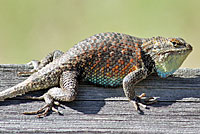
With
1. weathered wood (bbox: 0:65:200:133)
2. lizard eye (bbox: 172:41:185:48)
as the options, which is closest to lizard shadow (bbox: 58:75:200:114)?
weathered wood (bbox: 0:65:200:133)

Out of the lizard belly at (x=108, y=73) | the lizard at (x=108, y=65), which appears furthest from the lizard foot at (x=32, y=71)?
the lizard belly at (x=108, y=73)

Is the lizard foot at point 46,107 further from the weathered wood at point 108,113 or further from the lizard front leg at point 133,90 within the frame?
the lizard front leg at point 133,90

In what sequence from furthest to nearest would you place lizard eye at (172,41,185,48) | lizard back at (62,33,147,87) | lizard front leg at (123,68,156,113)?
lizard eye at (172,41,185,48), lizard back at (62,33,147,87), lizard front leg at (123,68,156,113)

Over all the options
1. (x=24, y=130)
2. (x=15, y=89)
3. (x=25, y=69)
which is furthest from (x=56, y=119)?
(x=25, y=69)

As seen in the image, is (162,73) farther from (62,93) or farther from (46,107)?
(46,107)

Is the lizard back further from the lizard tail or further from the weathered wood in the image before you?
the lizard tail

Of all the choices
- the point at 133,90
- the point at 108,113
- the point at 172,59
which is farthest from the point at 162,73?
the point at 108,113

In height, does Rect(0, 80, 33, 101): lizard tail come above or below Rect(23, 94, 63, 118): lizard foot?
above
